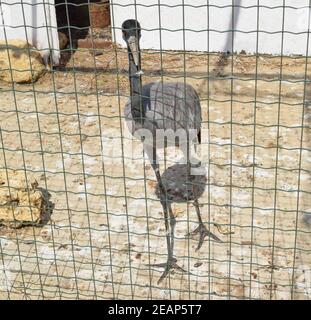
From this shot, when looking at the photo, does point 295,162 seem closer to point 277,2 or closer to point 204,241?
point 204,241

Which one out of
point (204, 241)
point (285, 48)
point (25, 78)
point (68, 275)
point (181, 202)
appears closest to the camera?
point (68, 275)

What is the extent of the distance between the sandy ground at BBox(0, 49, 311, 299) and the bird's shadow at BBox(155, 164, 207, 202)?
9cm

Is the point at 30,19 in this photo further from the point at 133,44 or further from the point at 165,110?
the point at 133,44

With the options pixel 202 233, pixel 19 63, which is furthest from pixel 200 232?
pixel 19 63

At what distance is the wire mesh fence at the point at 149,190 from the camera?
4141mm

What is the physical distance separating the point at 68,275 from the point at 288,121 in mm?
3298

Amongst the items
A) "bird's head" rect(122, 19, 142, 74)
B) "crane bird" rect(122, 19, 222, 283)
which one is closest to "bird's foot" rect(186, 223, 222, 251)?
"crane bird" rect(122, 19, 222, 283)

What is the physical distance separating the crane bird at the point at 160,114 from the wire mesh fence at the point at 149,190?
3.2 inches

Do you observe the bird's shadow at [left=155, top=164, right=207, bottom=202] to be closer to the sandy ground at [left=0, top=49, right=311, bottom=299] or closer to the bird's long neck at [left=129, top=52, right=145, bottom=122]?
the sandy ground at [left=0, top=49, right=311, bottom=299]

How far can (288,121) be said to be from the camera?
6668mm

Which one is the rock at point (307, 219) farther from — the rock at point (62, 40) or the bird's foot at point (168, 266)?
the rock at point (62, 40)

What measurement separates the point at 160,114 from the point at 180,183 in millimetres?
1163

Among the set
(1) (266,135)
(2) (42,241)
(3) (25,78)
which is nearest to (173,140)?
(2) (42,241)

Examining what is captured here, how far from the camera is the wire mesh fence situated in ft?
13.6
